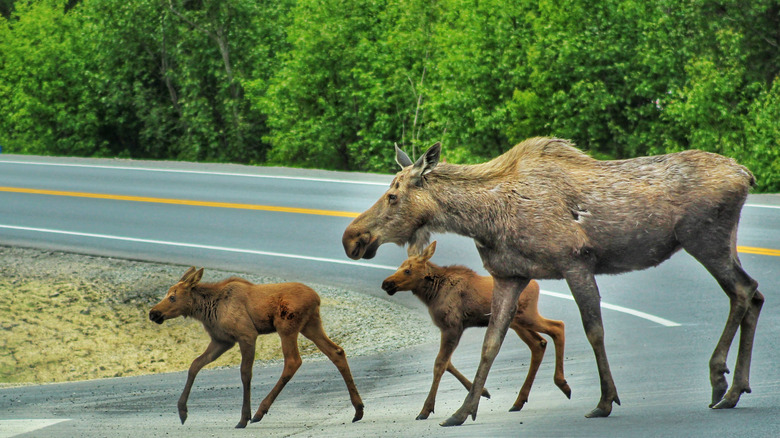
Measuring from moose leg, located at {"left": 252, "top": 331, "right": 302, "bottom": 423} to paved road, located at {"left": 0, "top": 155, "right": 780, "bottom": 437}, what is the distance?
328mm

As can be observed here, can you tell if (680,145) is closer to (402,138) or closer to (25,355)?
(402,138)

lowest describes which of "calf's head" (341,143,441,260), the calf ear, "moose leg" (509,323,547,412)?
"moose leg" (509,323,547,412)

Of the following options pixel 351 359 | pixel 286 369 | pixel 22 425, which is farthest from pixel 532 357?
pixel 351 359

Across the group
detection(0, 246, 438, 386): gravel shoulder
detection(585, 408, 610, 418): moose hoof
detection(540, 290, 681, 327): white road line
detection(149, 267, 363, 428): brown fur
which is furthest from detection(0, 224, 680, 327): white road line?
detection(149, 267, 363, 428): brown fur

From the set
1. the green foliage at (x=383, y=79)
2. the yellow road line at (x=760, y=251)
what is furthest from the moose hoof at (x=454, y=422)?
the green foliage at (x=383, y=79)

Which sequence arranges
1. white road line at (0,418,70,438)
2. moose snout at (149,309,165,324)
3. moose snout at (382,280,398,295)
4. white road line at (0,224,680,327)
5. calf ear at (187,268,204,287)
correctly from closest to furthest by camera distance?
moose snout at (149,309,165,324) → calf ear at (187,268,204,287) → moose snout at (382,280,398,295) → white road line at (0,418,70,438) → white road line at (0,224,680,327)

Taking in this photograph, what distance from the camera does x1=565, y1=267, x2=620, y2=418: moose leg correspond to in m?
5.85

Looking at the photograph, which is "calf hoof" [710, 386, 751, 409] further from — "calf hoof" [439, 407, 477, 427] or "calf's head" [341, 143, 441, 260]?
"calf's head" [341, 143, 441, 260]

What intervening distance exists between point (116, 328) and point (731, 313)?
8.51 metres

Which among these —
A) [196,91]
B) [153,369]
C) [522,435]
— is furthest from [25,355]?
[196,91]

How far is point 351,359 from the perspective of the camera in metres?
11.0

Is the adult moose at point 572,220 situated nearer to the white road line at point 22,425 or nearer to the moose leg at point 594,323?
the moose leg at point 594,323

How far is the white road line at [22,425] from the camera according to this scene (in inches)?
282

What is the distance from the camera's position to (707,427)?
629 cm
